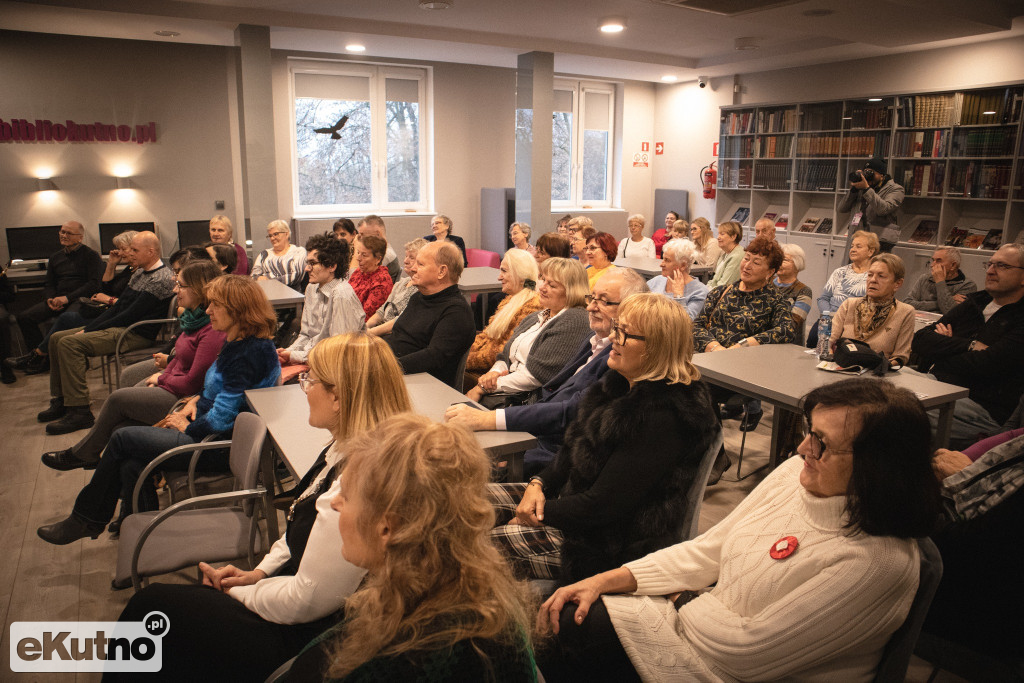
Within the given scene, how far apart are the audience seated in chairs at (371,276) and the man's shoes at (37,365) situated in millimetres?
2996

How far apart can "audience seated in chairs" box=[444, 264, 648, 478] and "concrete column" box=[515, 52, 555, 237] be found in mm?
5795

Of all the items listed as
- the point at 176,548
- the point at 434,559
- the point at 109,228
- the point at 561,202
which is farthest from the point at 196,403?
the point at 561,202

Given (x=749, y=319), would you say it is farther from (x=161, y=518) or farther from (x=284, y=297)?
(x=161, y=518)

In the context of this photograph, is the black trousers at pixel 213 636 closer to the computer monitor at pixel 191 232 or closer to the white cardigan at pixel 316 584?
the white cardigan at pixel 316 584

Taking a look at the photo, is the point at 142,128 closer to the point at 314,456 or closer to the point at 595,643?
the point at 314,456

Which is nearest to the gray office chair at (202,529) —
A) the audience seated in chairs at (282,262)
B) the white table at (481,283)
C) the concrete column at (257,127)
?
the white table at (481,283)

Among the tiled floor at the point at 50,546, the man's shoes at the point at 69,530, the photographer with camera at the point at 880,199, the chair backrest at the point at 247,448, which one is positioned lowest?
the tiled floor at the point at 50,546

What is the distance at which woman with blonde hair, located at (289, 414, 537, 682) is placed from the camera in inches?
42.1

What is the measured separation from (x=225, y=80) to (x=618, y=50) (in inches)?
180

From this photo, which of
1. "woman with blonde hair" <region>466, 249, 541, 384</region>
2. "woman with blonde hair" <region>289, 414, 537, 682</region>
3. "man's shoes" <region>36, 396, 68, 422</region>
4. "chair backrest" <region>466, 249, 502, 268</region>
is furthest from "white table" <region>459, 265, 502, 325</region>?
"woman with blonde hair" <region>289, 414, 537, 682</region>

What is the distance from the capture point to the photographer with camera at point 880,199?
7.31 meters

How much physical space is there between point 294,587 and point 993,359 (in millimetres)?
3221

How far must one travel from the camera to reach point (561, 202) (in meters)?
10.9

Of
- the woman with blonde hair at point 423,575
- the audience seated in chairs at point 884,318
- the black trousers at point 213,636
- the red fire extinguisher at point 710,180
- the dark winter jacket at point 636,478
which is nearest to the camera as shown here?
the woman with blonde hair at point 423,575
